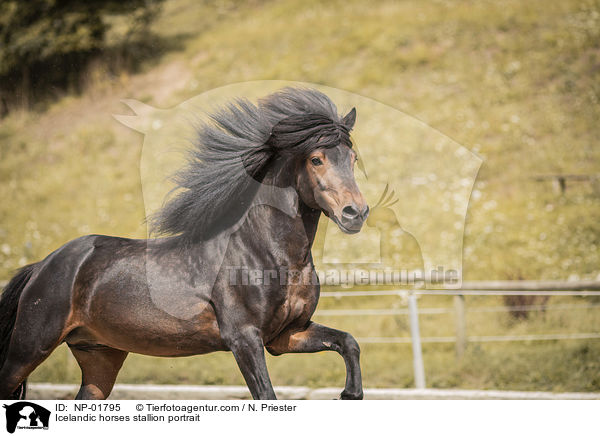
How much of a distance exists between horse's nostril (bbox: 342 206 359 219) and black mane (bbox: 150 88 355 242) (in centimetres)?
41

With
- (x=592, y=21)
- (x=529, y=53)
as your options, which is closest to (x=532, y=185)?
(x=529, y=53)

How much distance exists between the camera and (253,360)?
10.2 feet

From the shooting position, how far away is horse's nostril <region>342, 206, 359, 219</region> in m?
3.01

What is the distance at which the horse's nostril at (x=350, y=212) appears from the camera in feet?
9.89

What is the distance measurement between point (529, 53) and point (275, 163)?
527 inches

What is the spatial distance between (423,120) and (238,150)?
32.1 ft

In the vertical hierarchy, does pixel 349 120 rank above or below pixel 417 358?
above

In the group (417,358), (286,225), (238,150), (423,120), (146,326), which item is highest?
(423,120)

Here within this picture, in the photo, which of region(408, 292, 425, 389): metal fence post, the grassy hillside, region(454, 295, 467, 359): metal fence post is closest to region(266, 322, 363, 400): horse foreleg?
region(408, 292, 425, 389): metal fence post

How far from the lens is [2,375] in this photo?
3684 millimetres

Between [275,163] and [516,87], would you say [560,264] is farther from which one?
[275,163]
